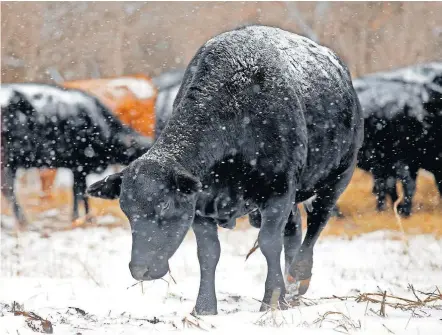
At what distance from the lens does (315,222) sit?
6.18 meters

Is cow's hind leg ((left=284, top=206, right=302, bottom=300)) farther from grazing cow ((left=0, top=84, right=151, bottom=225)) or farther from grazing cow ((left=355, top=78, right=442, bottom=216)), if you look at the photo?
grazing cow ((left=0, top=84, right=151, bottom=225))

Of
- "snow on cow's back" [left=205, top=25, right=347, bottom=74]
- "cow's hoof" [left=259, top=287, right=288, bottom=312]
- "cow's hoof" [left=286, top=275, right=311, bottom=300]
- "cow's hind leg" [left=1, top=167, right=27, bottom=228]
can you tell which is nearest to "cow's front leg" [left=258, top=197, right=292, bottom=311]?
"cow's hoof" [left=259, top=287, right=288, bottom=312]

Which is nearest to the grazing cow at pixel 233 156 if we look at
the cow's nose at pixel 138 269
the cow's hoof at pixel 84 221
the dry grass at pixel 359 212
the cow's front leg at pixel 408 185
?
the cow's nose at pixel 138 269

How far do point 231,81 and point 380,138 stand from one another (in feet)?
24.7

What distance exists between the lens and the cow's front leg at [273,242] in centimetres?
488

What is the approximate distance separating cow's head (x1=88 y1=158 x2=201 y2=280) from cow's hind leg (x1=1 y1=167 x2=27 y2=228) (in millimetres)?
8035

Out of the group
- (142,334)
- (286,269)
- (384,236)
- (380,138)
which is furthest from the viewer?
(380,138)

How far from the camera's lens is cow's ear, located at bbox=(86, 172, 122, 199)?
4.43 m

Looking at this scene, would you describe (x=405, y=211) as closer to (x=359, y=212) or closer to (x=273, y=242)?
(x=359, y=212)

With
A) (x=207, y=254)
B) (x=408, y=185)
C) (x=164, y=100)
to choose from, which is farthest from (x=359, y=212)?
(x=207, y=254)

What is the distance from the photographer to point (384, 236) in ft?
33.1

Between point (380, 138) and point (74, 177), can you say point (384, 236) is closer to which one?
point (380, 138)

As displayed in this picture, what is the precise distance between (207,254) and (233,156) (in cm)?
85

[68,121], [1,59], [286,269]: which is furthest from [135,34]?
[286,269]
